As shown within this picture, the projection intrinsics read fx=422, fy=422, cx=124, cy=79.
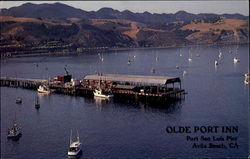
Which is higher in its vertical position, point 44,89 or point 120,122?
point 44,89

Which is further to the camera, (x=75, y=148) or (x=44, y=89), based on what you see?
(x=44, y=89)

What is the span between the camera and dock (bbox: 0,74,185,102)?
50.5 metres

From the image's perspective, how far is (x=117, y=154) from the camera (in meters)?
29.8

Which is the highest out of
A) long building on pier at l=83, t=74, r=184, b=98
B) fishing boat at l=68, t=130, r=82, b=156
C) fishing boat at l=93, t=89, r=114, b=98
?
long building on pier at l=83, t=74, r=184, b=98

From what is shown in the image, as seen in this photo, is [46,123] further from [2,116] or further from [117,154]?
[117,154]

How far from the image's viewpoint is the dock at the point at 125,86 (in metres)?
50.5

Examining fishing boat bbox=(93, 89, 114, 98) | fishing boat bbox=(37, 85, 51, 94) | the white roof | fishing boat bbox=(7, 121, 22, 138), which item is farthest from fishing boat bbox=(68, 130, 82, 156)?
fishing boat bbox=(37, 85, 51, 94)

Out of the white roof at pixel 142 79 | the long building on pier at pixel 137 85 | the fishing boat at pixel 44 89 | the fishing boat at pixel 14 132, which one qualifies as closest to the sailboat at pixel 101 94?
the long building on pier at pixel 137 85

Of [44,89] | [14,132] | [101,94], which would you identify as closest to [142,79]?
[101,94]

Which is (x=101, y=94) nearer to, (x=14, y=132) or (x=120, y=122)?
(x=120, y=122)

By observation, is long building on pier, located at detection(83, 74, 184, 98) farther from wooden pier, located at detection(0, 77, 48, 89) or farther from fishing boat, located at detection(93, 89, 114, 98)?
wooden pier, located at detection(0, 77, 48, 89)

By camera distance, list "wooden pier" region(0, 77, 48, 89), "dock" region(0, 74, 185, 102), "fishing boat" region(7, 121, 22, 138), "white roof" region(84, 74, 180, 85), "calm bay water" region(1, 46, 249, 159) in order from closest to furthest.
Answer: "calm bay water" region(1, 46, 249, 159), "fishing boat" region(7, 121, 22, 138), "dock" region(0, 74, 185, 102), "white roof" region(84, 74, 180, 85), "wooden pier" region(0, 77, 48, 89)

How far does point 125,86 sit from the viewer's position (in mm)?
53219

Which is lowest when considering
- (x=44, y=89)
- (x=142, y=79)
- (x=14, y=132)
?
(x=14, y=132)
